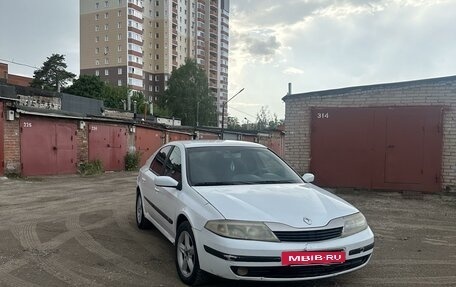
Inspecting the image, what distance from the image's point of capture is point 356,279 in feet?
14.5

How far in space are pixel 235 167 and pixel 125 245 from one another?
1.95 metres

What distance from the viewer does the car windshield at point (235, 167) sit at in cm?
488

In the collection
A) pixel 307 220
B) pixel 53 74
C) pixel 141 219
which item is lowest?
pixel 141 219

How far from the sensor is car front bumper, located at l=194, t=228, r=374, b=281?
143 inches

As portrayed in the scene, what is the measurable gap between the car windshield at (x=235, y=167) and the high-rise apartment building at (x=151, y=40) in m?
82.7

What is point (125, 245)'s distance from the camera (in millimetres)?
5781

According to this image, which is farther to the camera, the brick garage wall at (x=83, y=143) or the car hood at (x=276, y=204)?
the brick garage wall at (x=83, y=143)

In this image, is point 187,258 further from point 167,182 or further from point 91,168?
point 91,168

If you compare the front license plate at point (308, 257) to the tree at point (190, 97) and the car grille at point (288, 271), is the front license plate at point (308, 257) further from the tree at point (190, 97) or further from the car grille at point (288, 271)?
the tree at point (190, 97)

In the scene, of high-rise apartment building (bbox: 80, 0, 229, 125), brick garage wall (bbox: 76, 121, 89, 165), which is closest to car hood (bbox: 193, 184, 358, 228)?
brick garage wall (bbox: 76, 121, 89, 165)

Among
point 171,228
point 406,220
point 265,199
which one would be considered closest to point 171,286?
point 171,228

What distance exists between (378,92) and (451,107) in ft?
5.77

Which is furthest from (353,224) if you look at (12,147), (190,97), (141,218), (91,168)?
(190,97)

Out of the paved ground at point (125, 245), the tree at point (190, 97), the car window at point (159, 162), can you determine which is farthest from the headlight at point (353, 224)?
the tree at point (190, 97)
